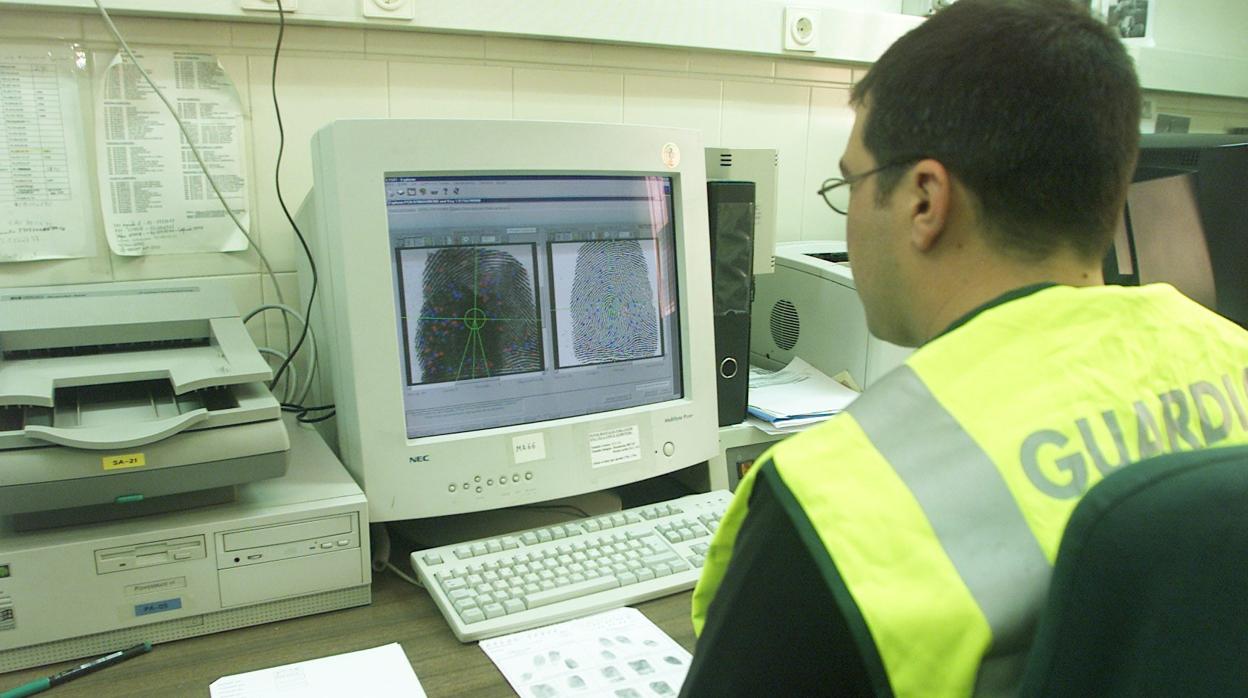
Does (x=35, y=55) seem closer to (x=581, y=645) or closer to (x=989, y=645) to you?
(x=581, y=645)

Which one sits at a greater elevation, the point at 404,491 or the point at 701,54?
the point at 701,54

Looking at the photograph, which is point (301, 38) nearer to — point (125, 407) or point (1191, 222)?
point (125, 407)

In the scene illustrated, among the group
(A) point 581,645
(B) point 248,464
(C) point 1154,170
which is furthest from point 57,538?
(C) point 1154,170

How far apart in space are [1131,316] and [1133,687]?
26 centimetres

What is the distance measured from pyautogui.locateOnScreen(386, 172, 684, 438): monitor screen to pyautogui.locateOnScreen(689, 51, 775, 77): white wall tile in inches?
23.2

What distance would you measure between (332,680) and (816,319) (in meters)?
0.98

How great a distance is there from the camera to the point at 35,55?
1218 millimetres

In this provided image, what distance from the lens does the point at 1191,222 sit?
1.45 metres

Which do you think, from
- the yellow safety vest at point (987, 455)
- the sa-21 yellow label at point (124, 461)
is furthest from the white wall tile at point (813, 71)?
the sa-21 yellow label at point (124, 461)

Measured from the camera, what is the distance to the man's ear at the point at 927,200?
737mm

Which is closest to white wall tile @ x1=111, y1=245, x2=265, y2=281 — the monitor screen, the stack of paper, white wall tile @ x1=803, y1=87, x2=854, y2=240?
the monitor screen

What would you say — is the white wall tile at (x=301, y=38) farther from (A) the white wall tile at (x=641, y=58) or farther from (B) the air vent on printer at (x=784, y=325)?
(B) the air vent on printer at (x=784, y=325)

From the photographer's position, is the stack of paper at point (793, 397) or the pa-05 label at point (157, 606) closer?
the pa-05 label at point (157, 606)

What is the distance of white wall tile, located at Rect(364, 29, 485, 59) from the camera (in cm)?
143
